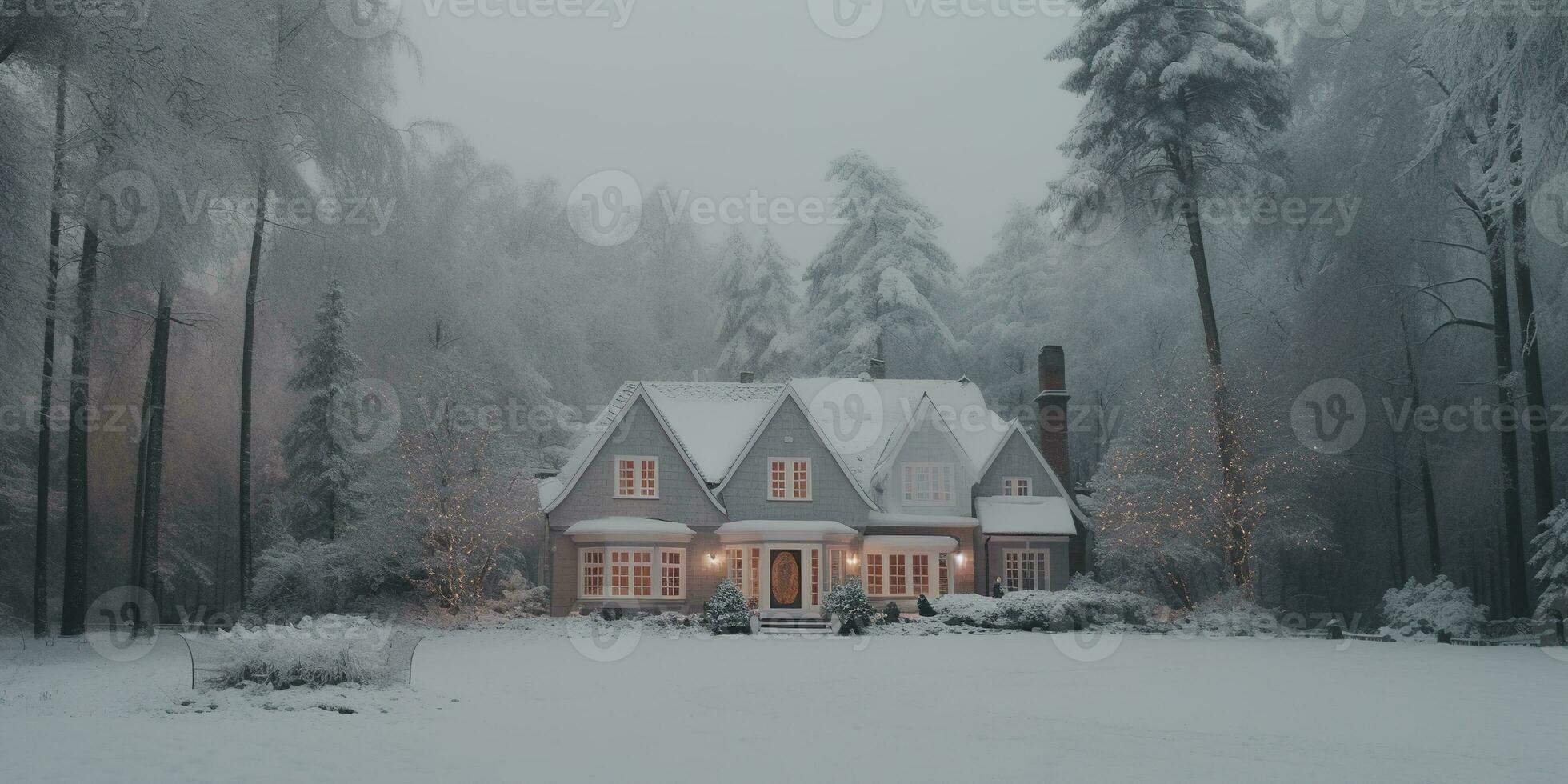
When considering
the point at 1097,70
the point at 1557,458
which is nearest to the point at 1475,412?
the point at 1557,458

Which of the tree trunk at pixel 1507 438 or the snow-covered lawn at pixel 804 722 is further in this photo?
the tree trunk at pixel 1507 438

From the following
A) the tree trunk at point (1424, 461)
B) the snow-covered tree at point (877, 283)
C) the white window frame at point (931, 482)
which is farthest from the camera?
the snow-covered tree at point (877, 283)

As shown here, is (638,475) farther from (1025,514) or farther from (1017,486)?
(1017,486)

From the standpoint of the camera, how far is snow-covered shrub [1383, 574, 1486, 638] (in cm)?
2231

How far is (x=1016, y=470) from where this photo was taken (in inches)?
1289

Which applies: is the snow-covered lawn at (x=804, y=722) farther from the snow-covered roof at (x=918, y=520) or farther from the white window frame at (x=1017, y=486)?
the white window frame at (x=1017, y=486)

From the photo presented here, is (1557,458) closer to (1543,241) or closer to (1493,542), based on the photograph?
(1543,241)

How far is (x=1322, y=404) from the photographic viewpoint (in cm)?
2928

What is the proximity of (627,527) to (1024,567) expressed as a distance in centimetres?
1083

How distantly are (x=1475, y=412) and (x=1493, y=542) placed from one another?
7.79 metres

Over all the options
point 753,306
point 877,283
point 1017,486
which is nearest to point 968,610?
point 1017,486

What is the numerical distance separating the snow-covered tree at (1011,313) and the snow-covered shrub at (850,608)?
19.0 m

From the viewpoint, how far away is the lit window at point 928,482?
3195cm

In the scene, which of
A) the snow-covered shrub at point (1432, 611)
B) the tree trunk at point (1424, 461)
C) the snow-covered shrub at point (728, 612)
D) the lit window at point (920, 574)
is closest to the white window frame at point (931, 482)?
the lit window at point (920, 574)
